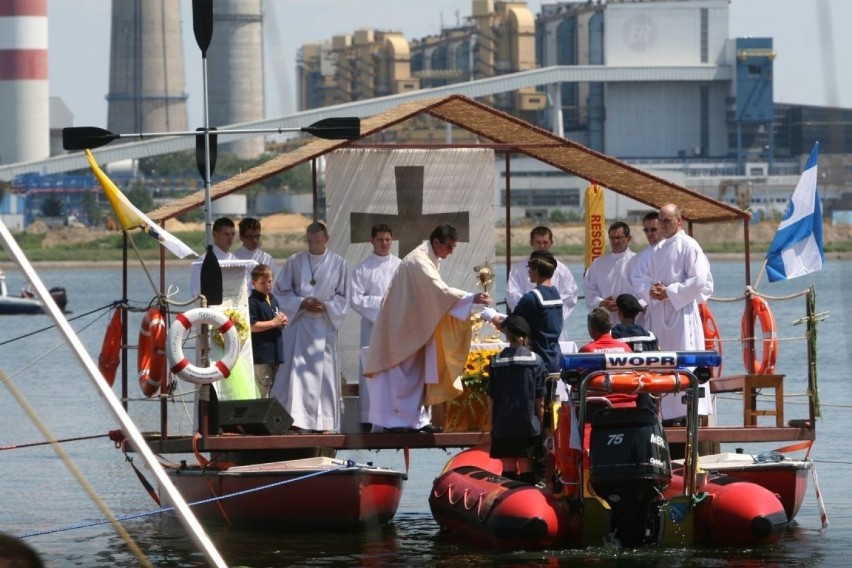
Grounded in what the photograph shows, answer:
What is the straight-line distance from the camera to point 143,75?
5172 inches

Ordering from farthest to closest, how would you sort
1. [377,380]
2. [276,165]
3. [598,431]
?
[276,165], [377,380], [598,431]

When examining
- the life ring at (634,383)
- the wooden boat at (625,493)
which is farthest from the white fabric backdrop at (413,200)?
the life ring at (634,383)

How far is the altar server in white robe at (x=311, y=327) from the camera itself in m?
15.5

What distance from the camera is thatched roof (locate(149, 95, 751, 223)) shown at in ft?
53.0

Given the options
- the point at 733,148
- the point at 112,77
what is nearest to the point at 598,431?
the point at 733,148

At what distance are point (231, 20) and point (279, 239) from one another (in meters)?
35.6

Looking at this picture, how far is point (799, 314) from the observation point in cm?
5394

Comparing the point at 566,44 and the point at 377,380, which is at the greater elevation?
the point at 566,44

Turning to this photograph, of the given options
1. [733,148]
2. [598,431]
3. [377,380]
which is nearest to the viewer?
[598,431]

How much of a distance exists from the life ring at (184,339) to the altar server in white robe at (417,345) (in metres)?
1.32

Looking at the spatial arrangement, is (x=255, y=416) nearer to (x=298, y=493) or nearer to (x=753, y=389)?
(x=298, y=493)

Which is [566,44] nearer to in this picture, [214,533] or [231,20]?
[231,20]

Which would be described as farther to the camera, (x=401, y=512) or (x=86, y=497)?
(x=86, y=497)

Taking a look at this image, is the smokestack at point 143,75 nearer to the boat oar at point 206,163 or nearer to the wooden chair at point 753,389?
the boat oar at point 206,163
